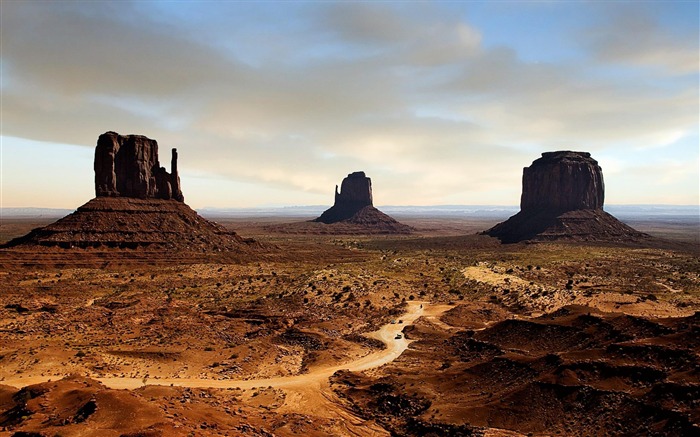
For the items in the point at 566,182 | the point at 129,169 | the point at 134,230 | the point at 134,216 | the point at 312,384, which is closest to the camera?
the point at 312,384

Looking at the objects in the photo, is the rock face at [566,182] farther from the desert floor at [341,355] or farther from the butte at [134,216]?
the butte at [134,216]

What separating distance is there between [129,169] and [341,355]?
84.3 m

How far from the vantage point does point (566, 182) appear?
15350cm

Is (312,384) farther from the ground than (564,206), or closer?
closer

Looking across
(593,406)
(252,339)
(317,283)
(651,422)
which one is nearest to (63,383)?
(252,339)

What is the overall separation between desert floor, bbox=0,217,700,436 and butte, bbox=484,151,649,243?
69921mm

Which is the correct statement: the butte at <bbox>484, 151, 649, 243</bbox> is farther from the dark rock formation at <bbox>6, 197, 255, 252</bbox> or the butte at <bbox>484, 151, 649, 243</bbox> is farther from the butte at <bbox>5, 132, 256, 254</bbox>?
the butte at <bbox>5, 132, 256, 254</bbox>

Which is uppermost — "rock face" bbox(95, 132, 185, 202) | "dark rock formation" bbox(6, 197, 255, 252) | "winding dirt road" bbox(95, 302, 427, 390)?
"rock face" bbox(95, 132, 185, 202)

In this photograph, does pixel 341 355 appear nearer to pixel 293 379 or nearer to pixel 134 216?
pixel 293 379

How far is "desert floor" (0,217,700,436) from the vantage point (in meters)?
21.9

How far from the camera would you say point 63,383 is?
81.9ft

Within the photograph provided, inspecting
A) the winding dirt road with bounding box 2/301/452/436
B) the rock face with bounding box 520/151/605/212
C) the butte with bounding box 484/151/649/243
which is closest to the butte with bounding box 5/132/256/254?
the winding dirt road with bounding box 2/301/452/436

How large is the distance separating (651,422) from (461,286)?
158 ft

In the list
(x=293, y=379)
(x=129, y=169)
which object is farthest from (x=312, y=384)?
(x=129, y=169)
